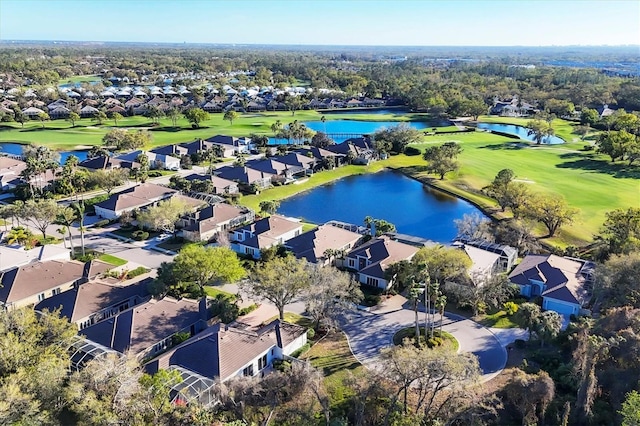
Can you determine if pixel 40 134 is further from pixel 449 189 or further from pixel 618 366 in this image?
pixel 618 366

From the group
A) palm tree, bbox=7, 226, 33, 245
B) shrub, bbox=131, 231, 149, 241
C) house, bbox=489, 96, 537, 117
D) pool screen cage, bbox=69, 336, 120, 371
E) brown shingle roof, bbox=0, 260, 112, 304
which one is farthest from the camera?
house, bbox=489, 96, 537, 117

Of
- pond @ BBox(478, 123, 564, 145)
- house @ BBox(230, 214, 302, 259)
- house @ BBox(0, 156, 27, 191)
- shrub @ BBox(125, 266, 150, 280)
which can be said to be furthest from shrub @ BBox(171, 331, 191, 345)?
pond @ BBox(478, 123, 564, 145)

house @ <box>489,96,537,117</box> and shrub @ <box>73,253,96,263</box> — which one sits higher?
house @ <box>489,96,537,117</box>

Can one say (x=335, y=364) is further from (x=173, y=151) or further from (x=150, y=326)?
(x=173, y=151)

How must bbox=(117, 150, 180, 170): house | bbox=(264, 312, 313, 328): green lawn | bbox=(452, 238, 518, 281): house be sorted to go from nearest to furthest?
bbox=(264, 312, 313, 328): green lawn, bbox=(452, 238, 518, 281): house, bbox=(117, 150, 180, 170): house

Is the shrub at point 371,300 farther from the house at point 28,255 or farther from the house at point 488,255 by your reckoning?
the house at point 28,255

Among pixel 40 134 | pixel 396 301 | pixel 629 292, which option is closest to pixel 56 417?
pixel 396 301

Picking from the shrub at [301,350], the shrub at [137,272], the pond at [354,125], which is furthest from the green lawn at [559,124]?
the shrub at [137,272]

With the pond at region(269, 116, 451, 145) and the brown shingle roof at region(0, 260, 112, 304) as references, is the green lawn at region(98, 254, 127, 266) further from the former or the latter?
the pond at region(269, 116, 451, 145)
